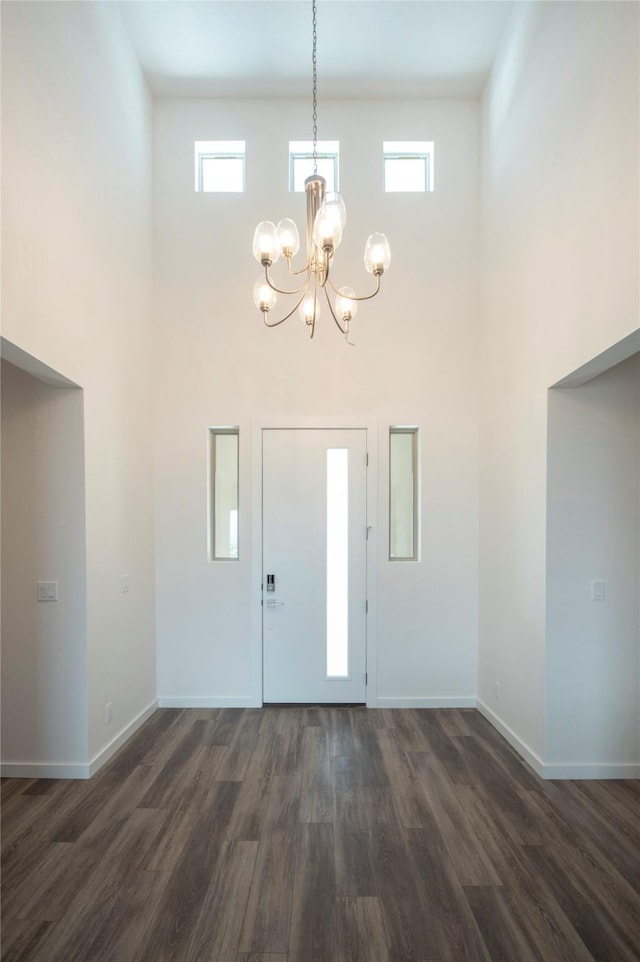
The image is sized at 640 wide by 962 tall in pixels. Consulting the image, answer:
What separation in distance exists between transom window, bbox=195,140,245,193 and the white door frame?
208 cm

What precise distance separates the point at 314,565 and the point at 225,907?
8.13 ft

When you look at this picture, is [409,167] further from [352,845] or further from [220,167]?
[352,845]

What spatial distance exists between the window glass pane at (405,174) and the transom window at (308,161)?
456 millimetres

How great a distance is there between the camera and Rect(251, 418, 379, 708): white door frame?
14.0 feet

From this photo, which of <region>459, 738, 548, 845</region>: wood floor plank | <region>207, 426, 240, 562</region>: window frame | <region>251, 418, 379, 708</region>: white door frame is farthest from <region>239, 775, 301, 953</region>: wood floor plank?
<region>207, 426, 240, 562</region>: window frame

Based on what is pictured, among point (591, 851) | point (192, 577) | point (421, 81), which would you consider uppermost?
point (421, 81)

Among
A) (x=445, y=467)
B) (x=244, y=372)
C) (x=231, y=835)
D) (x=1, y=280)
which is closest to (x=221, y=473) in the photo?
(x=244, y=372)

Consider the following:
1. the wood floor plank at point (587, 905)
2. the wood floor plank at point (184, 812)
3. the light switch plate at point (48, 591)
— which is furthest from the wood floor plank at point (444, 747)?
the light switch plate at point (48, 591)

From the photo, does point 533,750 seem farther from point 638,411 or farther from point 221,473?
point 221,473

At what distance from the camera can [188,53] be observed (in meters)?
3.93

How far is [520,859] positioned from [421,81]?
528cm

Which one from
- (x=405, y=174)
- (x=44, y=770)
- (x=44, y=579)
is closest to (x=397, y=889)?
(x=44, y=770)

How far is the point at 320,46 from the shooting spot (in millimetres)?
3840

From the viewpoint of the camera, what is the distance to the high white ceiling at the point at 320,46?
3.60m
